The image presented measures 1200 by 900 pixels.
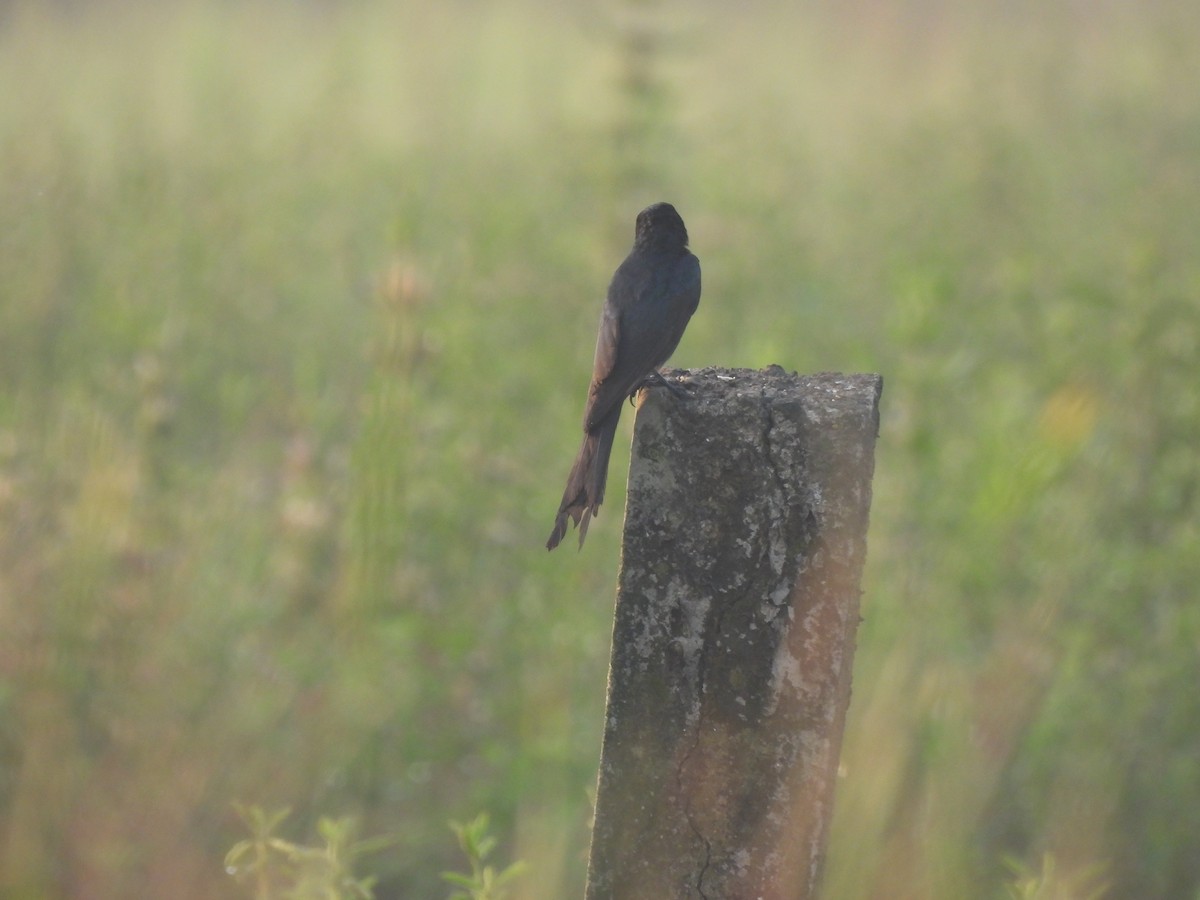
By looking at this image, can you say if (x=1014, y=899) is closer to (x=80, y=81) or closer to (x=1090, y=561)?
(x=1090, y=561)

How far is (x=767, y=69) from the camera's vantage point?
10914 millimetres

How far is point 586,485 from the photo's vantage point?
1840 millimetres

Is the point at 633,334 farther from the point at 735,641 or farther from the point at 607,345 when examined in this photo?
the point at 735,641

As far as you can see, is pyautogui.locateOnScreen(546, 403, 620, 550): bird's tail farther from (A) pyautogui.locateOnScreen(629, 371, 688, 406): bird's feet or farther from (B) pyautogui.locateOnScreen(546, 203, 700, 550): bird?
(A) pyautogui.locateOnScreen(629, 371, 688, 406): bird's feet

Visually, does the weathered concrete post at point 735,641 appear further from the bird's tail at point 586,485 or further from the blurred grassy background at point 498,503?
the blurred grassy background at point 498,503

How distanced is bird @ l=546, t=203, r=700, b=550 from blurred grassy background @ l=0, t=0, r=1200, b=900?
1.73 ft

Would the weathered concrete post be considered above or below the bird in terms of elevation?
below

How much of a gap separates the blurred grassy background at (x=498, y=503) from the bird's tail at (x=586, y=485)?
46 centimetres

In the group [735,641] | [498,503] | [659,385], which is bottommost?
[498,503]

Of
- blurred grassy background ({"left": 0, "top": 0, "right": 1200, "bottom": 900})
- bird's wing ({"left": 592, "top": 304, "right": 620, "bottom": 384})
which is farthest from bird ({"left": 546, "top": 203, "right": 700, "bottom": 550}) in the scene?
blurred grassy background ({"left": 0, "top": 0, "right": 1200, "bottom": 900})

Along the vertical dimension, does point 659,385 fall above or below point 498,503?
above

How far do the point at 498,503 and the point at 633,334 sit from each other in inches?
84.3

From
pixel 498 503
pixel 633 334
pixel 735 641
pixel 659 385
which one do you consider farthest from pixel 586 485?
pixel 498 503

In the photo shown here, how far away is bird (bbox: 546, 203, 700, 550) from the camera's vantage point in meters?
1.86
